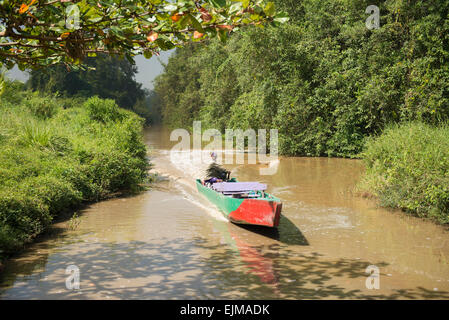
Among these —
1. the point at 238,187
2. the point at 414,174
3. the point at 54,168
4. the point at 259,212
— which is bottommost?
the point at 259,212

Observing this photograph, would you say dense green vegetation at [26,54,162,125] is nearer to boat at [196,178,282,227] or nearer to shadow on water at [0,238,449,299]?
boat at [196,178,282,227]

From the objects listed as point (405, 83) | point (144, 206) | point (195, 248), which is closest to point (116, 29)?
point (195, 248)

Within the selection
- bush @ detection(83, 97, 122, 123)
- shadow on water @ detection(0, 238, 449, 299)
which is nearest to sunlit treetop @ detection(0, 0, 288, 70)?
shadow on water @ detection(0, 238, 449, 299)

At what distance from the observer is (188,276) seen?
22.1 ft

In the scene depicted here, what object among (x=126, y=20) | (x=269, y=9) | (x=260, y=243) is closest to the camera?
(x=269, y=9)

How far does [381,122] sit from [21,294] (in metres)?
16.6

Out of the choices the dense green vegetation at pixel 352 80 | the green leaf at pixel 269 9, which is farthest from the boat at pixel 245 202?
the green leaf at pixel 269 9

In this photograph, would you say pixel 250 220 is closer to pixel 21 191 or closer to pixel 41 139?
pixel 21 191

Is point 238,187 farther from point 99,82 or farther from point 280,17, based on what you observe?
point 99,82

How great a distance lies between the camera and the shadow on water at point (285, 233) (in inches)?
351

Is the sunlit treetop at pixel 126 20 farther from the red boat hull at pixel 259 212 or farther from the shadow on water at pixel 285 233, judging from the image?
the shadow on water at pixel 285 233

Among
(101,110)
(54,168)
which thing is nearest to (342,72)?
(101,110)

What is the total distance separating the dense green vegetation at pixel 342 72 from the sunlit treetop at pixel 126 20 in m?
13.9

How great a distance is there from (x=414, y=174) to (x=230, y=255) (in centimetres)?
536
